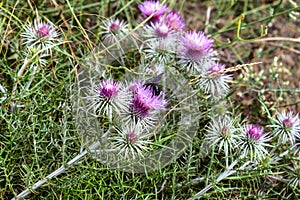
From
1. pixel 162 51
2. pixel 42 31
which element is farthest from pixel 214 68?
pixel 42 31

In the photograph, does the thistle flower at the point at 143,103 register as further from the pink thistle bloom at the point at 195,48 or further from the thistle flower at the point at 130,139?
the pink thistle bloom at the point at 195,48

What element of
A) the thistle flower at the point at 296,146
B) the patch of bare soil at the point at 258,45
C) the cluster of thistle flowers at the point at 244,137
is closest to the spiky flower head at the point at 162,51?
the cluster of thistle flowers at the point at 244,137

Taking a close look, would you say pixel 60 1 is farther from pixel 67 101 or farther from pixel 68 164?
pixel 68 164

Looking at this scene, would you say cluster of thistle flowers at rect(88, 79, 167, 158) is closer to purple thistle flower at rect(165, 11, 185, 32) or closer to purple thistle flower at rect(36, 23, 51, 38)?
purple thistle flower at rect(36, 23, 51, 38)

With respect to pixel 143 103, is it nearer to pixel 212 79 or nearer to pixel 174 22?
pixel 212 79

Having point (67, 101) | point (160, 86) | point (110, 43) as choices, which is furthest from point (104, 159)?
point (110, 43)

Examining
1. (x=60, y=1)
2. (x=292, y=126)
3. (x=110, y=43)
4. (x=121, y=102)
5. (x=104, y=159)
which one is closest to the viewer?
(x=121, y=102)
